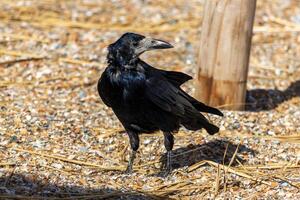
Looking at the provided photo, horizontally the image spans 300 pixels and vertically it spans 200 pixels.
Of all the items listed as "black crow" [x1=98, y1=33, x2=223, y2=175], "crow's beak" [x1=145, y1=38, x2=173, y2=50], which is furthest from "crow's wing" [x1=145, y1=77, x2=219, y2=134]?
"crow's beak" [x1=145, y1=38, x2=173, y2=50]

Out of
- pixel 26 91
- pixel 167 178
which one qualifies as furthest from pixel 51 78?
pixel 167 178

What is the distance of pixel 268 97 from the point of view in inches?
300

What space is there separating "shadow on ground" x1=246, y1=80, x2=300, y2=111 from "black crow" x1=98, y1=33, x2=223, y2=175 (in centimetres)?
162

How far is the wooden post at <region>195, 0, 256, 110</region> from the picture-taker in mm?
6703

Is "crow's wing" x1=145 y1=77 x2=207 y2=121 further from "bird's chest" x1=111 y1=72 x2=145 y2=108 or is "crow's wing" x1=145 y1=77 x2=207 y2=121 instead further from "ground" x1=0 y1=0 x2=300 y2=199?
"ground" x1=0 y1=0 x2=300 y2=199

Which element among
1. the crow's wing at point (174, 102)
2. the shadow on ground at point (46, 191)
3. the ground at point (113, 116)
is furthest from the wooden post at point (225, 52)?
the shadow on ground at point (46, 191)

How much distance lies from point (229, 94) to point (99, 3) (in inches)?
145

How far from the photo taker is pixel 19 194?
17.1 ft

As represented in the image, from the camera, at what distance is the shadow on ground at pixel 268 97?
736cm

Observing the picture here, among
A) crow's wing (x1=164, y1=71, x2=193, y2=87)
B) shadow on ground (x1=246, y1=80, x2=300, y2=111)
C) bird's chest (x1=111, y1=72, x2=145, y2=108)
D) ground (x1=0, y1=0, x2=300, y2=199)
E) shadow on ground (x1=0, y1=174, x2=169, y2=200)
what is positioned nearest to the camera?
shadow on ground (x1=0, y1=174, x2=169, y2=200)

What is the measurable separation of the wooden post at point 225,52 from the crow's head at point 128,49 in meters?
1.20

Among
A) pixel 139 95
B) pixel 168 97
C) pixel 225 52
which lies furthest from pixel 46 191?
pixel 225 52

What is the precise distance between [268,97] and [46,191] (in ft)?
9.96

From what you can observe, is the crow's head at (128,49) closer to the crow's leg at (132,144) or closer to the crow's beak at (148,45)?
the crow's beak at (148,45)
